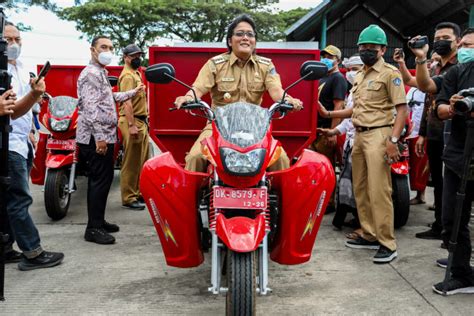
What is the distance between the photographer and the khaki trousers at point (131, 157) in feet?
20.5

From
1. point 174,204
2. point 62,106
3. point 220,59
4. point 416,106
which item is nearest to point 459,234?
point 174,204

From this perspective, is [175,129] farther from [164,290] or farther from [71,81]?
[71,81]

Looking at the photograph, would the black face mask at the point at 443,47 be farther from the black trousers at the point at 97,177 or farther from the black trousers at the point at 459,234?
the black trousers at the point at 97,177

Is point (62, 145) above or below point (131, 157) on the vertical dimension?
above

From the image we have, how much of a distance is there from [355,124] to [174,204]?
2160 mm

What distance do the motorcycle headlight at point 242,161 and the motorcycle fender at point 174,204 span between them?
49 centimetres

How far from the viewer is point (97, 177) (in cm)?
480

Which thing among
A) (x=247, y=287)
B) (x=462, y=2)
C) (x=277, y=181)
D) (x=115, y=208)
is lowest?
(x=115, y=208)

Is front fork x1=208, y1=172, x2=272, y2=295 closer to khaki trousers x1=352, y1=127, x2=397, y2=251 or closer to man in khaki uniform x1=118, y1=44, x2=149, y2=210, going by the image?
khaki trousers x1=352, y1=127, x2=397, y2=251

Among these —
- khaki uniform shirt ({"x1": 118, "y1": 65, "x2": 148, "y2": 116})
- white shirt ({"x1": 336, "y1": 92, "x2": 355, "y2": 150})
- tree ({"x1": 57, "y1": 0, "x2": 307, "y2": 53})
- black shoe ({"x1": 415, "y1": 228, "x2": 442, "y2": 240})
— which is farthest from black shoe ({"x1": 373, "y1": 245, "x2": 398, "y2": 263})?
tree ({"x1": 57, "y1": 0, "x2": 307, "y2": 53})

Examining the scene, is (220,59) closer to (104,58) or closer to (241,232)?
(104,58)

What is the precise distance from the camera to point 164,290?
11.9ft

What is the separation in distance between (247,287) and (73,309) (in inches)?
51.5

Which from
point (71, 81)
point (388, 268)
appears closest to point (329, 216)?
point (388, 268)
